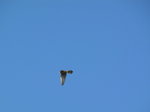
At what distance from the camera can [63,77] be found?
33.0 m
